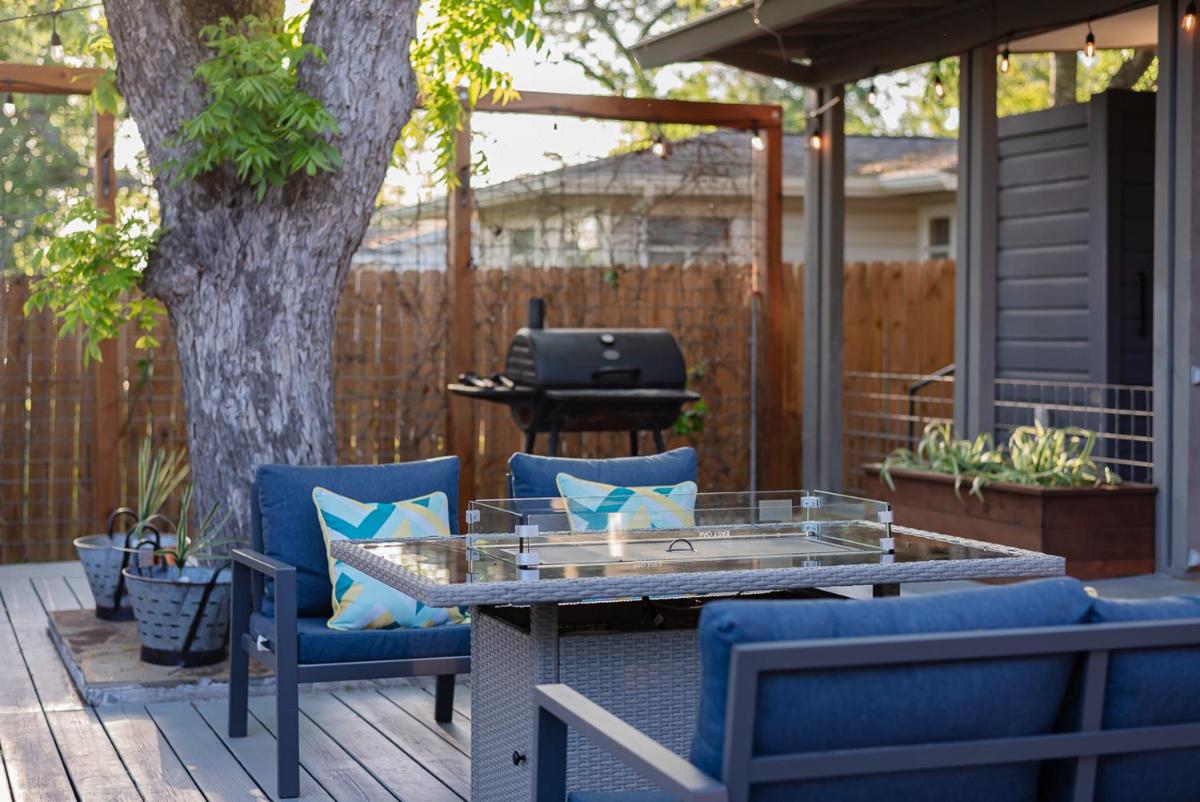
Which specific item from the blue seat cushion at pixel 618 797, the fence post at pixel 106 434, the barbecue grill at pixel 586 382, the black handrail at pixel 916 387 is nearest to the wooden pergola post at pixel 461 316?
the barbecue grill at pixel 586 382

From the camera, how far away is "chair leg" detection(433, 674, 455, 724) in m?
4.64

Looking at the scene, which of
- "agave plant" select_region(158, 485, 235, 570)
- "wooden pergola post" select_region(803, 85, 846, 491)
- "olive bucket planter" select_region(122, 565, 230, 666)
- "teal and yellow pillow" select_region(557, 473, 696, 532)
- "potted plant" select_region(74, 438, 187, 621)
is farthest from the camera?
"wooden pergola post" select_region(803, 85, 846, 491)

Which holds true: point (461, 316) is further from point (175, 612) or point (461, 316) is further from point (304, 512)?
point (304, 512)

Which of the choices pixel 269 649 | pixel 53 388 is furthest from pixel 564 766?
pixel 53 388

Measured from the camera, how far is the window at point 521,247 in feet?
27.9

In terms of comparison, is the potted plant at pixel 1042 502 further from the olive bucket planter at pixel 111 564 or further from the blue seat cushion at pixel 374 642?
the olive bucket planter at pixel 111 564

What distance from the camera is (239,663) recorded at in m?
4.44

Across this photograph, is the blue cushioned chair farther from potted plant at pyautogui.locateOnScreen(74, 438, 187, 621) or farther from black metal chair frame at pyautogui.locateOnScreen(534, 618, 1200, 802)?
black metal chair frame at pyautogui.locateOnScreen(534, 618, 1200, 802)

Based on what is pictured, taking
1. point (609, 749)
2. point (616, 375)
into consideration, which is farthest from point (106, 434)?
point (609, 749)

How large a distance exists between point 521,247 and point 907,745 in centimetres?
658

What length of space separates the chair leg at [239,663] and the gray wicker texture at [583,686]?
125 centimetres

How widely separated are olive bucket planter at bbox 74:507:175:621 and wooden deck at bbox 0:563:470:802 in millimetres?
424

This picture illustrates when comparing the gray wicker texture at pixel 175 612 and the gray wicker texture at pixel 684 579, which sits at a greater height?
the gray wicker texture at pixel 684 579

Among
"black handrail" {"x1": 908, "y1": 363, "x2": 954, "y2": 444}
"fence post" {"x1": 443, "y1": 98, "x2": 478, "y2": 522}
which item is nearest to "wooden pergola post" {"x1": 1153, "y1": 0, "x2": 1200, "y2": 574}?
"black handrail" {"x1": 908, "y1": 363, "x2": 954, "y2": 444}
